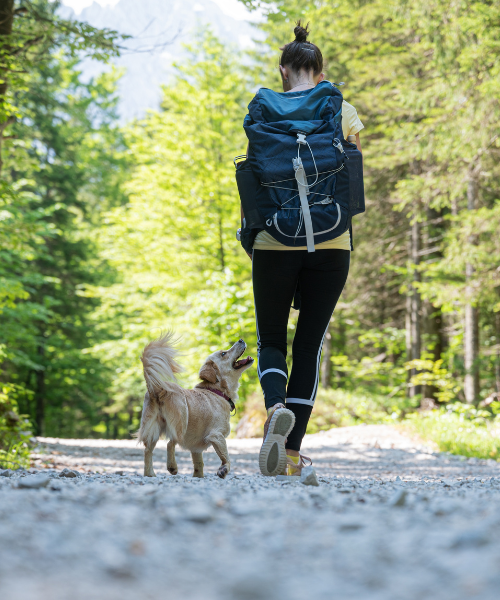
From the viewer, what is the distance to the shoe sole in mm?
2863

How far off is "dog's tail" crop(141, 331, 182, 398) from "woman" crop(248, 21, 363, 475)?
586mm

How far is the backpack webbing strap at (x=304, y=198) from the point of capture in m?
2.89

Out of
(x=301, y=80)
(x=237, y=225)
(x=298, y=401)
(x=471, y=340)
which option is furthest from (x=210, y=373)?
(x=237, y=225)

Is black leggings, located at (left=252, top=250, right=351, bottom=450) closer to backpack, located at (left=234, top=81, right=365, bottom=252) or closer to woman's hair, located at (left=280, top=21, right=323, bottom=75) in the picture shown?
backpack, located at (left=234, top=81, right=365, bottom=252)

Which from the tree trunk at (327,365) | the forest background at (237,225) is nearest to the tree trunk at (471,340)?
the forest background at (237,225)

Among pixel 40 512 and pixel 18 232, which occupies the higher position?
pixel 18 232

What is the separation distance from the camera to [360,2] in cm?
1446

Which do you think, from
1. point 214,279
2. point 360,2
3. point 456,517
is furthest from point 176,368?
point 360,2

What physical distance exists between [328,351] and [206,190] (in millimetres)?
5603

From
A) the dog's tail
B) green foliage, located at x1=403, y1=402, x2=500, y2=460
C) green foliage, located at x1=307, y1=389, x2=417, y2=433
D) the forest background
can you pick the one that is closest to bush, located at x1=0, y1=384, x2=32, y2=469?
the forest background

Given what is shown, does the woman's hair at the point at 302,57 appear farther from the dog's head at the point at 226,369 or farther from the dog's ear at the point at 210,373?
the dog's ear at the point at 210,373

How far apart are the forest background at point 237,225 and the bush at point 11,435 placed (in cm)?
4

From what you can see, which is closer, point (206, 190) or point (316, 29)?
point (316, 29)

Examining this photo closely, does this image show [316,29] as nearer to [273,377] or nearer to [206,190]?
[206,190]
